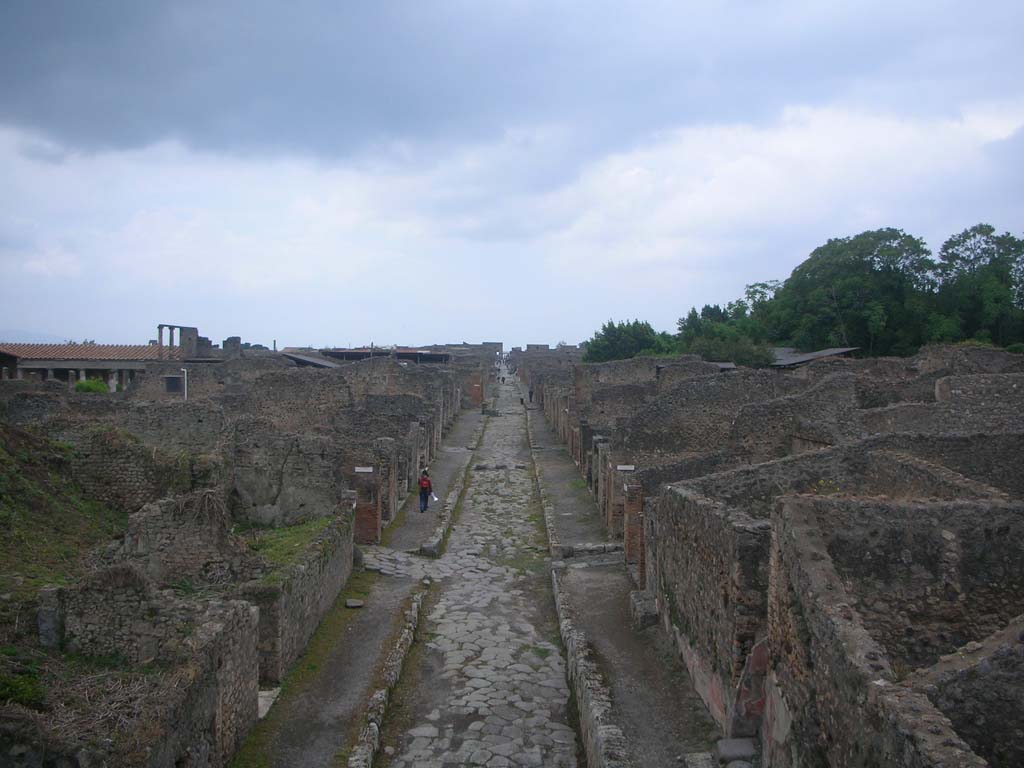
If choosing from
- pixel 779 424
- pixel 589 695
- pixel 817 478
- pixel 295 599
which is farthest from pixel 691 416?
pixel 295 599

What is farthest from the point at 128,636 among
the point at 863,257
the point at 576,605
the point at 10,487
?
the point at 863,257

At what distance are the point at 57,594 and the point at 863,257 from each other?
53592 mm

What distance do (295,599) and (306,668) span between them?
843 millimetres

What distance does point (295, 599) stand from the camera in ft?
33.2

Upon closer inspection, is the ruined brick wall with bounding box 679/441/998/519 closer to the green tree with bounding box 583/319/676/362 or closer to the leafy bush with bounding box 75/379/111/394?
the leafy bush with bounding box 75/379/111/394

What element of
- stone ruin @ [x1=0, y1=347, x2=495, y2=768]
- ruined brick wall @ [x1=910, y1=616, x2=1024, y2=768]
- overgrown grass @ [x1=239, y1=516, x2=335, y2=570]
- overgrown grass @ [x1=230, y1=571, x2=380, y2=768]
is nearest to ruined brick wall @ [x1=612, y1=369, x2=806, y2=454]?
stone ruin @ [x1=0, y1=347, x2=495, y2=768]

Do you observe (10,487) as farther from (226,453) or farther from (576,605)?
(576,605)

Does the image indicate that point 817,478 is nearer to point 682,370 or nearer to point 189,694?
point 189,694

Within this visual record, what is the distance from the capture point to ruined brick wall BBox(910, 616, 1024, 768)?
5.11 m

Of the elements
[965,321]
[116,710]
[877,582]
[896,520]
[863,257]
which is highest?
[863,257]

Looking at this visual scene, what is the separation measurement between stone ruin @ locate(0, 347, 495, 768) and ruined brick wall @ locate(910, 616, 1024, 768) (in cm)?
533

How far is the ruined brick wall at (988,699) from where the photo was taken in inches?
201

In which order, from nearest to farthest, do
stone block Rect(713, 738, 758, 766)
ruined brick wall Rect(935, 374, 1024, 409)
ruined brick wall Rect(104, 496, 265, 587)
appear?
stone block Rect(713, 738, 758, 766), ruined brick wall Rect(104, 496, 265, 587), ruined brick wall Rect(935, 374, 1024, 409)

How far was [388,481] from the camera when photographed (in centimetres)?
1827
